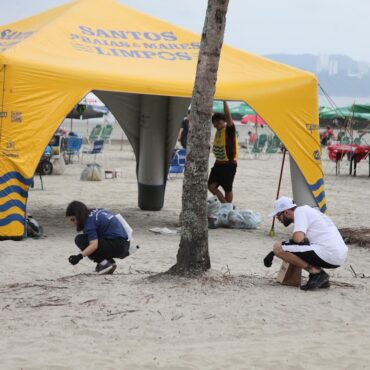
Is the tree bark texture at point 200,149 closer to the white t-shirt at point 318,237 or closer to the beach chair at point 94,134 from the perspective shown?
the white t-shirt at point 318,237

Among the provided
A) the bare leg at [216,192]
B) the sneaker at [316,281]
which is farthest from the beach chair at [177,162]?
the sneaker at [316,281]

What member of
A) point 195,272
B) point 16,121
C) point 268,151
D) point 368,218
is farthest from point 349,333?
point 268,151

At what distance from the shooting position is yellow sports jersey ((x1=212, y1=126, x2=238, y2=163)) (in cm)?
1212

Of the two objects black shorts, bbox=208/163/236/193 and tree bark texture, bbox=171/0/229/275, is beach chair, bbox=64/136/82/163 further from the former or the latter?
tree bark texture, bbox=171/0/229/275

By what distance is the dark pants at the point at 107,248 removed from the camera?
7.78 meters

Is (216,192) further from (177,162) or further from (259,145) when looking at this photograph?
(259,145)

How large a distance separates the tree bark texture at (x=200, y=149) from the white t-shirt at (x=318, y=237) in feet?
2.69

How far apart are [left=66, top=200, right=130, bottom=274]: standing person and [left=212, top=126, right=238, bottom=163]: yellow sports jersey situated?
175 inches

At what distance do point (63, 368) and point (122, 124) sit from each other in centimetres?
907

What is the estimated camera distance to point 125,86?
421 inches

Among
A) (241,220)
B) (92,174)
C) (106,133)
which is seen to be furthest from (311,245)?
(106,133)

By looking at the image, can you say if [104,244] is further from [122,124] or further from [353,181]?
[353,181]

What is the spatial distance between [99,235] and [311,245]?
2028mm

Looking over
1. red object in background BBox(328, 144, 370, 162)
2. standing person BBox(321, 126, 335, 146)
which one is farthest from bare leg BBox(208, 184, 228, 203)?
standing person BBox(321, 126, 335, 146)
